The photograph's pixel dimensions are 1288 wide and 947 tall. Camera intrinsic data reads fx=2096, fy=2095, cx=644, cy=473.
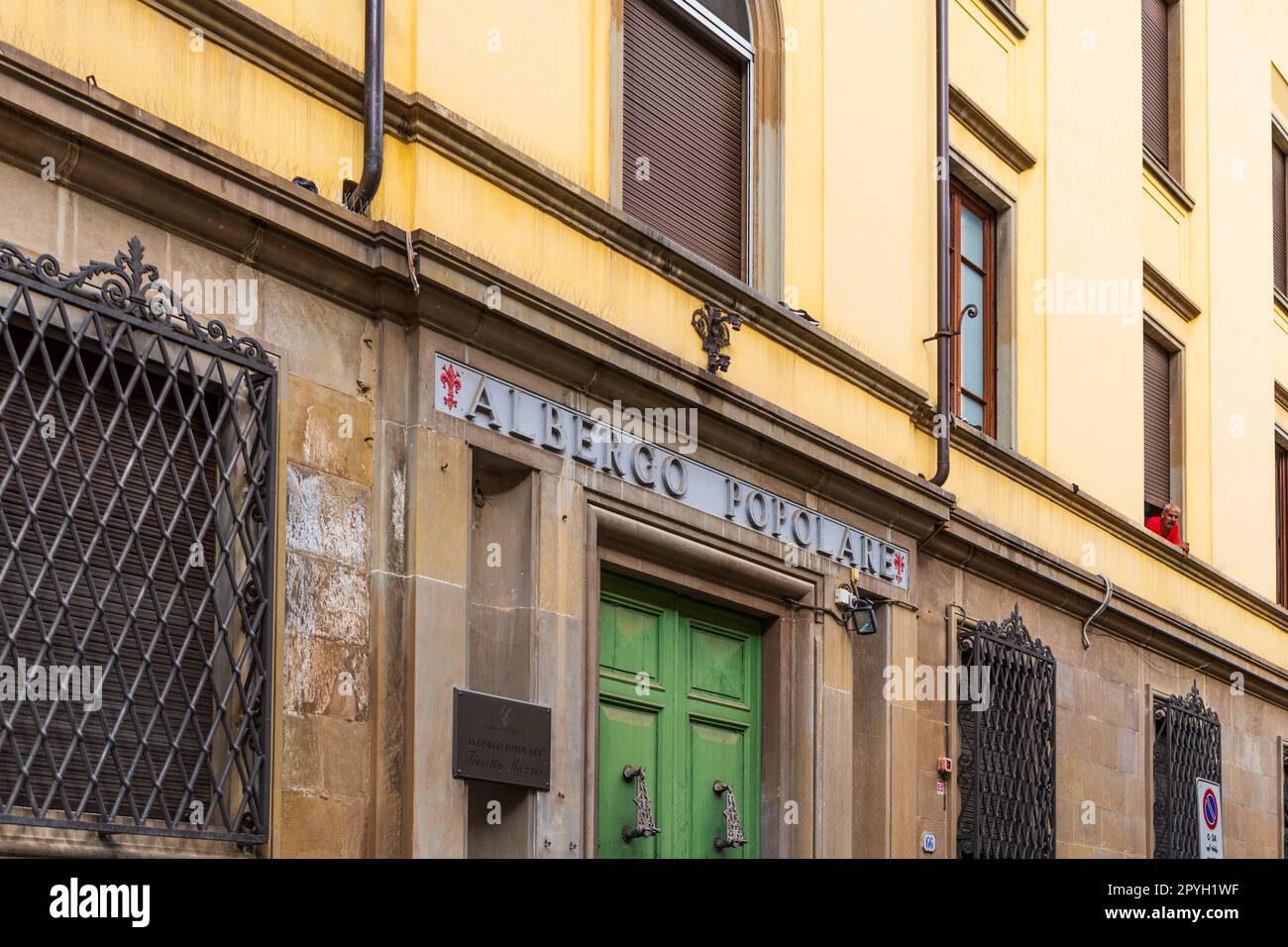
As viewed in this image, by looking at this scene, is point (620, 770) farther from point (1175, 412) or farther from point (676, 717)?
point (1175, 412)

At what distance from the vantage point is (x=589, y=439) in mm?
11273

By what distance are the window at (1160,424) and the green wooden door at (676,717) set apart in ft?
26.3

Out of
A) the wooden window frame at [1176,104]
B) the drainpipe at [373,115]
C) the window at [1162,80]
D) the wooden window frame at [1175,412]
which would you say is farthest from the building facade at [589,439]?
the wooden window frame at [1176,104]

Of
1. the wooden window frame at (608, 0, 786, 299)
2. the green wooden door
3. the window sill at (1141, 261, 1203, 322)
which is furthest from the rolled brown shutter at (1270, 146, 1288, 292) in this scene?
the green wooden door

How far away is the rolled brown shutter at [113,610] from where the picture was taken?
26.6ft

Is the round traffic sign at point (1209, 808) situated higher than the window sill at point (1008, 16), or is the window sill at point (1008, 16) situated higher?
the window sill at point (1008, 16)

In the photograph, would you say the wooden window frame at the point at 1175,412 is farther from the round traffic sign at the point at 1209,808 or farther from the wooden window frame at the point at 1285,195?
the wooden window frame at the point at 1285,195

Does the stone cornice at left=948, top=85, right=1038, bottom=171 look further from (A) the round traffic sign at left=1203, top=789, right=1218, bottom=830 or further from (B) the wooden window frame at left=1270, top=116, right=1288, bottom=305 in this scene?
(B) the wooden window frame at left=1270, top=116, right=1288, bottom=305

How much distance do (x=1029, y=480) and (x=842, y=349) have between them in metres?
3.66

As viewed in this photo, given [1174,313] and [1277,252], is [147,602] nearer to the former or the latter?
[1174,313]

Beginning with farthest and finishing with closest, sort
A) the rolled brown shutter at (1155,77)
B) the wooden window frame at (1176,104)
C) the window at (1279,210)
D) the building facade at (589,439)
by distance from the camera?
the window at (1279,210), the wooden window frame at (1176,104), the rolled brown shutter at (1155,77), the building facade at (589,439)

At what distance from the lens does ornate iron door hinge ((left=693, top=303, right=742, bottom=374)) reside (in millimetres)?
12430

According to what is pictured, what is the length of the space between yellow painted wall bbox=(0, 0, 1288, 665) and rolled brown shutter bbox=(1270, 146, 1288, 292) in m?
0.74
